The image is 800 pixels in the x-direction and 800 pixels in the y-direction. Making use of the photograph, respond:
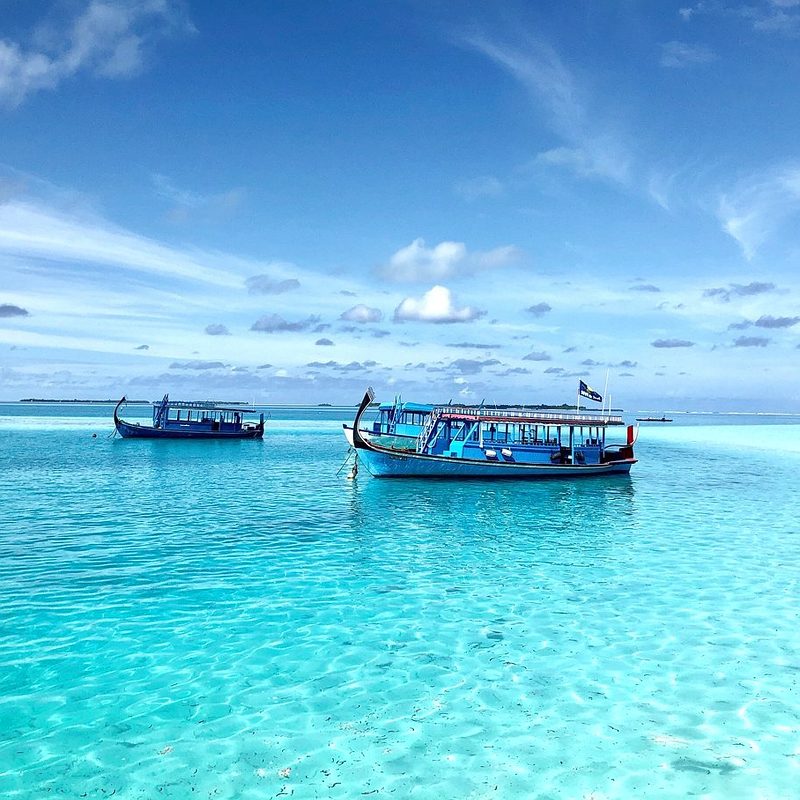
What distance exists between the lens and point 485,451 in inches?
1369

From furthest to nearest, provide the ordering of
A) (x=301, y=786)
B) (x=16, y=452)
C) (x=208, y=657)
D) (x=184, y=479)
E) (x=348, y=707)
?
(x=16, y=452) < (x=184, y=479) < (x=208, y=657) < (x=348, y=707) < (x=301, y=786)

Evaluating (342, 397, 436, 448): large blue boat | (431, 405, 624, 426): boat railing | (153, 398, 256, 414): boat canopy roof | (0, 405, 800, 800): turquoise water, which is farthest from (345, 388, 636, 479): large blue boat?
(153, 398, 256, 414): boat canopy roof

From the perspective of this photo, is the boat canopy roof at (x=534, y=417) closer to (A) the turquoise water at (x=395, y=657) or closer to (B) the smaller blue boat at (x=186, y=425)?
(A) the turquoise water at (x=395, y=657)

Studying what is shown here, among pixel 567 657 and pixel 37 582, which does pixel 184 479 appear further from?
pixel 567 657

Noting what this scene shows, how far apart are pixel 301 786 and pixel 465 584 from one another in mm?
8458

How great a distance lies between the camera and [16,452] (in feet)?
166

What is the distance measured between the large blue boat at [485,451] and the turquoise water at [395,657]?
33.1 ft

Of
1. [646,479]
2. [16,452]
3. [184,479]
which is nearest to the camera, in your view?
[184,479]

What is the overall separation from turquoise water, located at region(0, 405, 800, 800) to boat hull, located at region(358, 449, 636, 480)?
32.8 feet

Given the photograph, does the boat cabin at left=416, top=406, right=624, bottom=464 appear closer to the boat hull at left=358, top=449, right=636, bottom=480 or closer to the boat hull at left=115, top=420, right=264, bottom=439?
the boat hull at left=358, top=449, right=636, bottom=480

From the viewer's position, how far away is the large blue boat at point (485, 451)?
33781 millimetres

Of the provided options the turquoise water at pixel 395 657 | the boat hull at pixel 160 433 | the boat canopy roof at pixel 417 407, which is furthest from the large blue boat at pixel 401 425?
the boat hull at pixel 160 433

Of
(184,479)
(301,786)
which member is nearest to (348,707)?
(301,786)

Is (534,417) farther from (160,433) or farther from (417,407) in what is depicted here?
(160,433)
